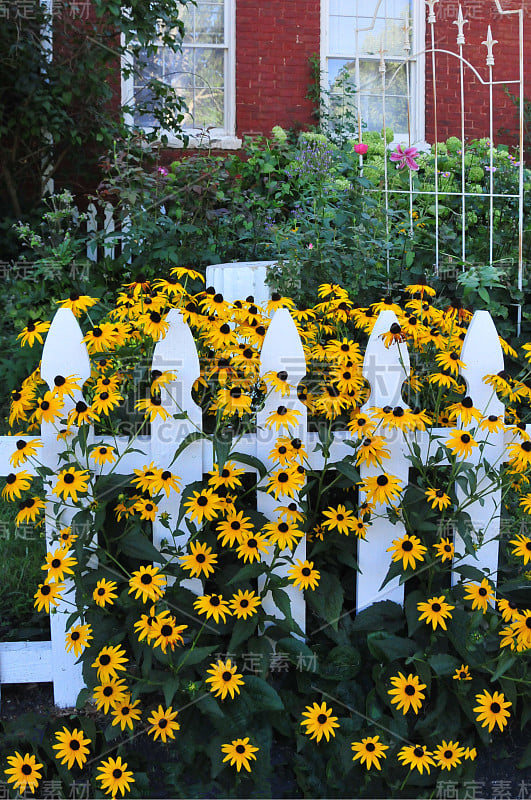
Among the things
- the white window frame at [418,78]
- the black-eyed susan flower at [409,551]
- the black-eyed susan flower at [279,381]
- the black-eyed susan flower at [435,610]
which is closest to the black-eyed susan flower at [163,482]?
the black-eyed susan flower at [279,381]

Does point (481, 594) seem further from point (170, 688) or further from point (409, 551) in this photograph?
point (170, 688)

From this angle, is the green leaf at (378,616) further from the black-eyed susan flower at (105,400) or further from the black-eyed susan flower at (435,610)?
the black-eyed susan flower at (105,400)

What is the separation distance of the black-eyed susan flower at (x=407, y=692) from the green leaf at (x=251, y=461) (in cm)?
63

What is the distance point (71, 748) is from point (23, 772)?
13 centimetres

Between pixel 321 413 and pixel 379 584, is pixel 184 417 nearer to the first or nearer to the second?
pixel 321 413

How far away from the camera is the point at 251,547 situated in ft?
6.23

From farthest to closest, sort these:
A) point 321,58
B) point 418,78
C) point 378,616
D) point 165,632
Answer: point 418,78 < point 321,58 < point 378,616 < point 165,632

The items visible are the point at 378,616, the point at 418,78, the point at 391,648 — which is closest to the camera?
the point at 391,648

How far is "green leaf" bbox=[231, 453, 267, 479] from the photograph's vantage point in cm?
198

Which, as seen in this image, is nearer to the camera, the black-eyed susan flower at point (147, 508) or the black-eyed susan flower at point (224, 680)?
the black-eyed susan flower at point (224, 680)

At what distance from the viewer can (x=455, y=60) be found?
26.2 feet

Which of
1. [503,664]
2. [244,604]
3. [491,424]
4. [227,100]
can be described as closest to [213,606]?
[244,604]

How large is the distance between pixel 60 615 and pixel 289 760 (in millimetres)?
753

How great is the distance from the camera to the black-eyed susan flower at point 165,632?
→ 69.0 inches
